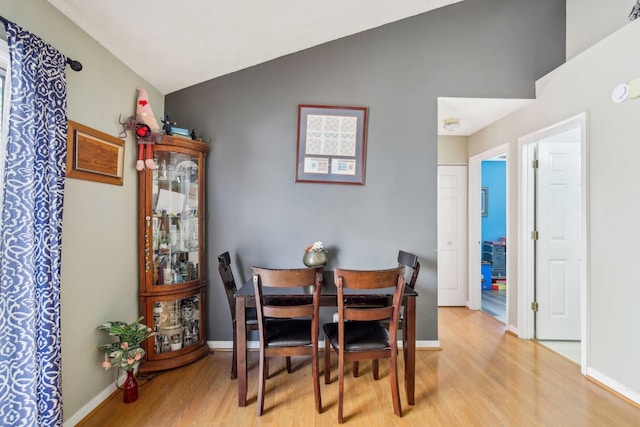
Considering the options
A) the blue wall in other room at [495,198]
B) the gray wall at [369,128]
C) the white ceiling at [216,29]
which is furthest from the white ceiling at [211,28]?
the blue wall in other room at [495,198]

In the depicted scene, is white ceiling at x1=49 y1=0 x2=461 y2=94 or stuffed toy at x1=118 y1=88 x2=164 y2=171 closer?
white ceiling at x1=49 y1=0 x2=461 y2=94

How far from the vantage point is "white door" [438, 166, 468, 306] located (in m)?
4.05

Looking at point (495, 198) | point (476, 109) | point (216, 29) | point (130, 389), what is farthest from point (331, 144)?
point (495, 198)

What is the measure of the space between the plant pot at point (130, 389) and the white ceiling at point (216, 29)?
2.26 meters

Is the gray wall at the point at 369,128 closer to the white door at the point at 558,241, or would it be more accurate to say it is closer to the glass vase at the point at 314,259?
the glass vase at the point at 314,259

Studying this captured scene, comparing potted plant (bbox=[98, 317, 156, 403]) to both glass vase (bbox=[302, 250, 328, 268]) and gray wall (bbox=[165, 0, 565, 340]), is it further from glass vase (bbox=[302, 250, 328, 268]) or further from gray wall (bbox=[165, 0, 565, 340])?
glass vase (bbox=[302, 250, 328, 268])

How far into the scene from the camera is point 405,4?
262 cm

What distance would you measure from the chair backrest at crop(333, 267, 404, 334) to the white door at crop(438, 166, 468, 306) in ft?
8.17

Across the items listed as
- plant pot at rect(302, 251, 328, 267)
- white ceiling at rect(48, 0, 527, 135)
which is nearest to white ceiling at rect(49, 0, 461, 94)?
white ceiling at rect(48, 0, 527, 135)

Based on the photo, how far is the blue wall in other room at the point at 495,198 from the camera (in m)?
5.64

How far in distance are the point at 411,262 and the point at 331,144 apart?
129 cm

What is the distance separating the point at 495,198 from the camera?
5.65 m

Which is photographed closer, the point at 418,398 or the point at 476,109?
the point at 418,398

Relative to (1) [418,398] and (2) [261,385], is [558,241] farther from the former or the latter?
(2) [261,385]
